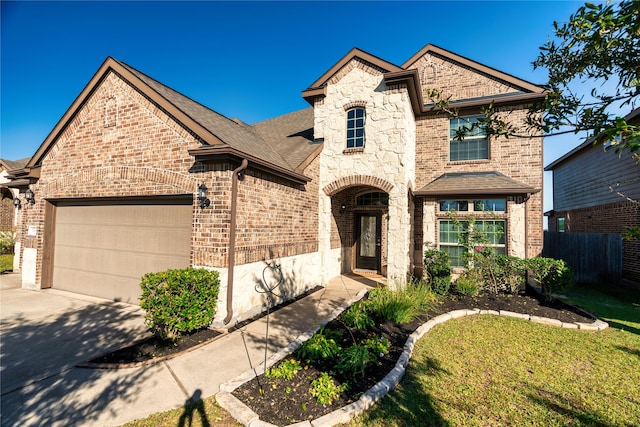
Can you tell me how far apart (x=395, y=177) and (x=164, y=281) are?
21.9 ft

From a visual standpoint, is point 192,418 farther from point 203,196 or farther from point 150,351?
point 203,196

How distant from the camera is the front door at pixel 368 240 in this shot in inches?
464

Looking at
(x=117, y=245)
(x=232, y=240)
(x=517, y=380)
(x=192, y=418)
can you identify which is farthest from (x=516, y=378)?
(x=117, y=245)

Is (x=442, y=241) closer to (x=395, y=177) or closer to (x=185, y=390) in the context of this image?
(x=395, y=177)

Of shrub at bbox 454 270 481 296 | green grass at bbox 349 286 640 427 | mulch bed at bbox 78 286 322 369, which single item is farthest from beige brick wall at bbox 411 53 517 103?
mulch bed at bbox 78 286 322 369

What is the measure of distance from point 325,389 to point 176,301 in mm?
3069

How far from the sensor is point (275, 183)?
24.1 ft

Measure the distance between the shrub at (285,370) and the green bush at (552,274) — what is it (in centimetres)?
720

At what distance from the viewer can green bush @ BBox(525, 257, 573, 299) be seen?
7.46 meters

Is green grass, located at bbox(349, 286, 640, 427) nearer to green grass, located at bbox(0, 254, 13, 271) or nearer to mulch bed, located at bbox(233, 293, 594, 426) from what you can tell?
mulch bed, located at bbox(233, 293, 594, 426)

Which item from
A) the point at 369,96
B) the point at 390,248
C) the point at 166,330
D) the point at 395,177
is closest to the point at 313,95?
the point at 369,96

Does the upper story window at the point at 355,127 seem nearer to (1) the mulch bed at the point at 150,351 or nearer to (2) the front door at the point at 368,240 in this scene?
(2) the front door at the point at 368,240

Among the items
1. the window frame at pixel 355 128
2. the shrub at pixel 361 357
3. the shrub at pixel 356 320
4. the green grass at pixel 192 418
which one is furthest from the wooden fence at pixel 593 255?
the green grass at pixel 192 418

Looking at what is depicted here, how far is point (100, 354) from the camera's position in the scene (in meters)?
4.56
